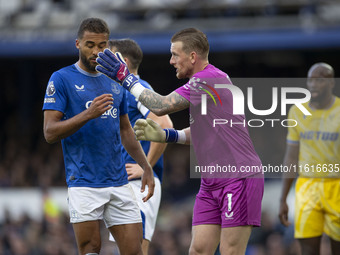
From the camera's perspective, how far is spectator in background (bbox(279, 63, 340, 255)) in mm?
7477

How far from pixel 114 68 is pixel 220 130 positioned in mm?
1073

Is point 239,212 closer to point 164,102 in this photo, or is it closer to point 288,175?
point 164,102

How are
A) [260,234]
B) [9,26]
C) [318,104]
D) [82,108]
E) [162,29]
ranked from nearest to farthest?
[82,108] < [318,104] < [260,234] < [162,29] < [9,26]

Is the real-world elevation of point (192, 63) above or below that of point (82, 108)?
above

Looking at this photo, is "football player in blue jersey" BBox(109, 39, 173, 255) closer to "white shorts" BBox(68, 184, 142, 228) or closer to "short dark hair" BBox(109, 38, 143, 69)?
Result: "short dark hair" BBox(109, 38, 143, 69)

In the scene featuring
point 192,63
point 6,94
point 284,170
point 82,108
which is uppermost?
point 6,94

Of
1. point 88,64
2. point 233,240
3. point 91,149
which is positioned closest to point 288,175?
point 233,240

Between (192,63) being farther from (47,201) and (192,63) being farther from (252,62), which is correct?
(252,62)

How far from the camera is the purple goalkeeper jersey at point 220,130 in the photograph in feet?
18.9

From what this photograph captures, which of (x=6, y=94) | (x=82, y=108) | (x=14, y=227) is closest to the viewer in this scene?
(x=82, y=108)

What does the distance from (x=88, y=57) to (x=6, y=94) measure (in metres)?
16.6

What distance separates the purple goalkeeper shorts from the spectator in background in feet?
6.24

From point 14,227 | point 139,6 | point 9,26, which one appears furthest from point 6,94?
point 14,227

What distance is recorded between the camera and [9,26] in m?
18.9
